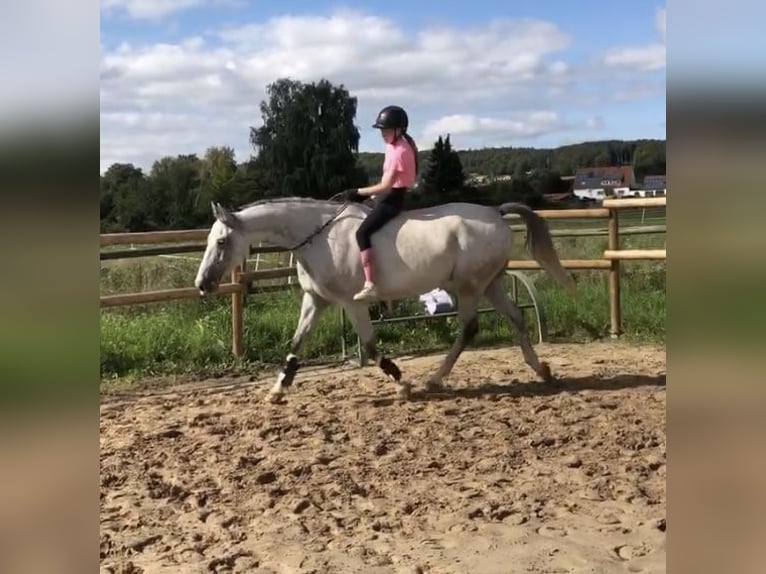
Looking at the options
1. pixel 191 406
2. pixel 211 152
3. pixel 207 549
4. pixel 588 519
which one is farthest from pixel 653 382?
pixel 211 152

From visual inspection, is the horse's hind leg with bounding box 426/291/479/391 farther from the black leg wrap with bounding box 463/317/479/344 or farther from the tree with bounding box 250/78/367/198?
the tree with bounding box 250/78/367/198

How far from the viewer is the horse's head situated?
4766mm

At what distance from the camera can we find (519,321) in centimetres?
514

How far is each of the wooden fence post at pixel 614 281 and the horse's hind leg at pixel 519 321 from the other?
224 cm

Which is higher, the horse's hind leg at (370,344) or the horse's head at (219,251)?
the horse's head at (219,251)

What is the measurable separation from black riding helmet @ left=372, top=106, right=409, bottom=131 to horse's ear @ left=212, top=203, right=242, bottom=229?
3.43 feet

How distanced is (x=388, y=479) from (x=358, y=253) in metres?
1.85

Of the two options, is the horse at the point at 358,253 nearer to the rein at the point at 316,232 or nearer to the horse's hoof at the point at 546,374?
the rein at the point at 316,232

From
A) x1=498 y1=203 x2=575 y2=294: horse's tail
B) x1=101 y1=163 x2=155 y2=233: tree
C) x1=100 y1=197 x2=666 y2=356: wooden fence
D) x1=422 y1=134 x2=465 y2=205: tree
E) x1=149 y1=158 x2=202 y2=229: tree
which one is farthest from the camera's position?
x1=422 y1=134 x2=465 y2=205: tree

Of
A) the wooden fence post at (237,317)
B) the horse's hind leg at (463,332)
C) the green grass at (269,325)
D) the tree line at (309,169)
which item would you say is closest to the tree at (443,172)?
the tree line at (309,169)

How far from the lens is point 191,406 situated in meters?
4.82

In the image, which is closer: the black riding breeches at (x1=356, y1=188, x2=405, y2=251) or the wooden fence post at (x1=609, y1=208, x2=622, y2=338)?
the black riding breeches at (x1=356, y1=188, x2=405, y2=251)

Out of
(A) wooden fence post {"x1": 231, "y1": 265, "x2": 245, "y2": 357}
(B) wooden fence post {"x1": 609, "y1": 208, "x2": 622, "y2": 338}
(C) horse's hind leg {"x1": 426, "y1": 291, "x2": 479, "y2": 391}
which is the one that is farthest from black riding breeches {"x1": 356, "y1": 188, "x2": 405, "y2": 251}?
(B) wooden fence post {"x1": 609, "y1": 208, "x2": 622, "y2": 338}

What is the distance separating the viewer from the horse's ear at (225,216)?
4713 millimetres
